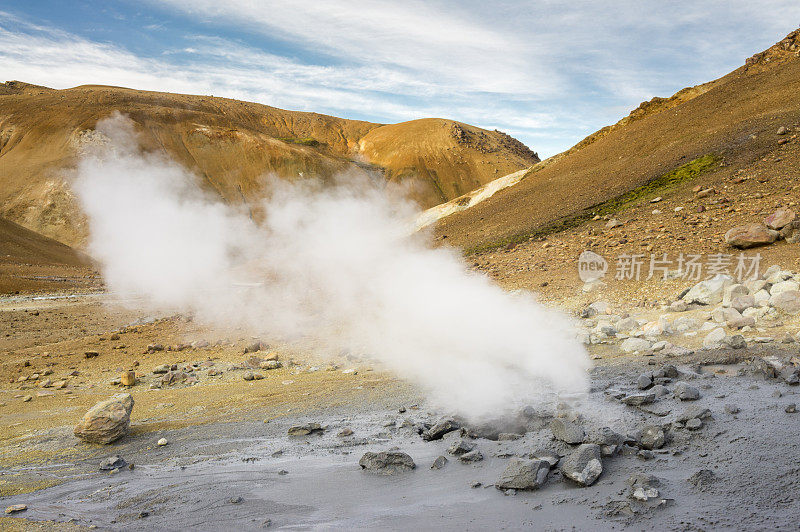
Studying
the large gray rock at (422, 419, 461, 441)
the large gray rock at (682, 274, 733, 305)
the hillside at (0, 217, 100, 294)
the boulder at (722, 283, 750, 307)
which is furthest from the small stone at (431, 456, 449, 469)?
the hillside at (0, 217, 100, 294)

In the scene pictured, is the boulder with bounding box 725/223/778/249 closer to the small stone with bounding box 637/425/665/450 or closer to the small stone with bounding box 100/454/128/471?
the small stone with bounding box 637/425/665/450

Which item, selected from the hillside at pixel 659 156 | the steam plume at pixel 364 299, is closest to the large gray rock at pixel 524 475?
the steam plume at pixel 364 299

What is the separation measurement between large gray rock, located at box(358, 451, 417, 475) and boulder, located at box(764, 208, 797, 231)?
28.5 feet

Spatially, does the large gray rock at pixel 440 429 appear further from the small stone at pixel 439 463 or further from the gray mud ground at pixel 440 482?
the small stone at pixel 439 463

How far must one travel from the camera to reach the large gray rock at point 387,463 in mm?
3775

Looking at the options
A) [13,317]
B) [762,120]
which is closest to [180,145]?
[13,317]

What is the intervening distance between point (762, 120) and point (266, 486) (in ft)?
60.2

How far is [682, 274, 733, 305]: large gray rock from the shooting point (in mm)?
7484

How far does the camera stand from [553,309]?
31.0 ft

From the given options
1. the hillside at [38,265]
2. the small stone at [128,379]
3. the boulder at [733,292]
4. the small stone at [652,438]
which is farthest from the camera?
the hillside at [38,265]

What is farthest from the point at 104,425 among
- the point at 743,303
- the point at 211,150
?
the point at 211,150

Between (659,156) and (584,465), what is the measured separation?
17.4 metres

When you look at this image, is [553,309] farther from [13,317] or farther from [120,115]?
[120,115]

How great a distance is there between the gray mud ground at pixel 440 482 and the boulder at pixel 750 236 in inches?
206
